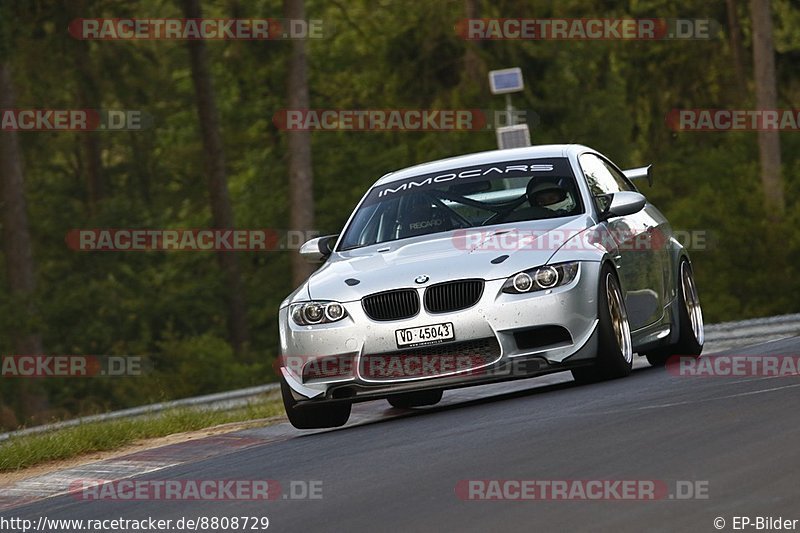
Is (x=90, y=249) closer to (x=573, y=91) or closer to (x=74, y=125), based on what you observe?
(x=74, y=125)

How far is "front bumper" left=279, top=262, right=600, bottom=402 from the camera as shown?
10.2 metres

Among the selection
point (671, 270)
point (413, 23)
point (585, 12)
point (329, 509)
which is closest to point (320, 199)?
point (413, 23)

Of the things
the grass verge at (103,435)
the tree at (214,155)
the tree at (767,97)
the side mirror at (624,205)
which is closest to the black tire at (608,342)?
the side mirror at (624,205)

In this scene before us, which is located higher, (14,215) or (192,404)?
(14,215)

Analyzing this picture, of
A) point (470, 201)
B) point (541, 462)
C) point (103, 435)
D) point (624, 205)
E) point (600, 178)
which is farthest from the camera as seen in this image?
point (600, 178)

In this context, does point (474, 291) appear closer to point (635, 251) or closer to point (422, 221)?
point (422, 221)

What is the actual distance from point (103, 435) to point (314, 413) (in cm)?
190

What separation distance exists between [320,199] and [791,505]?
39438mm

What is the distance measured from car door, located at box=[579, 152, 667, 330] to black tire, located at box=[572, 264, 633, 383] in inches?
9.8

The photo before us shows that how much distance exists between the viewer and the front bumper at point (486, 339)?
33.4ft

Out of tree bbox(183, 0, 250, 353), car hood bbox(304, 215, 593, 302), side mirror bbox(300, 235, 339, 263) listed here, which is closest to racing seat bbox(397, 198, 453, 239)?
car hood bbox(304, 215, 593, 302)

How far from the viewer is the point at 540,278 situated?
10.3 metres

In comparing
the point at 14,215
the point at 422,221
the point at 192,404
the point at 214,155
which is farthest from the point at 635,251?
the point at 214,155

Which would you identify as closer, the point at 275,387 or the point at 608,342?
the point at 608,342
